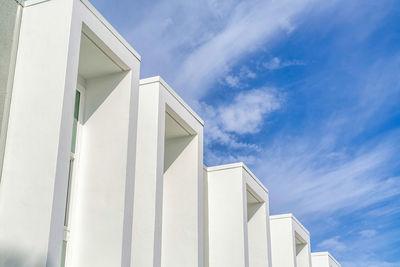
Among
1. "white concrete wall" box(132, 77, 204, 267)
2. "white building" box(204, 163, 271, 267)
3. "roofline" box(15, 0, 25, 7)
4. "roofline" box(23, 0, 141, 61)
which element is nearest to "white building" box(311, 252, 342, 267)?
"white building" box(204, 163, 271, 267)

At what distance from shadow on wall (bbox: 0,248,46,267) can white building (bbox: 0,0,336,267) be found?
0.04 ft

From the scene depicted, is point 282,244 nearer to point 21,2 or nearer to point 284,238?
point 284,238

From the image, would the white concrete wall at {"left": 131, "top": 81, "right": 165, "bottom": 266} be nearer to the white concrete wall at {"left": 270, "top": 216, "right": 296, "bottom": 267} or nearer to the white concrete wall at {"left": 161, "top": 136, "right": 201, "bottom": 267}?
the white concrete wall at {"left": 161, "top": 136, "right": 201, "bottom": 267}

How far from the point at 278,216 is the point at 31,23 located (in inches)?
424

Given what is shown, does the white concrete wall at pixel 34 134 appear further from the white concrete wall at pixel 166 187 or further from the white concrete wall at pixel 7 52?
the white concrete wall at pixel 166 187

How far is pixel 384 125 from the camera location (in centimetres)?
4219

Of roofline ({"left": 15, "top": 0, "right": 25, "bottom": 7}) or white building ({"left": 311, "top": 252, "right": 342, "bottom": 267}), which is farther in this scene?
white building ({"left": 311, "top": 252, "right": 342, "bottom": 267})

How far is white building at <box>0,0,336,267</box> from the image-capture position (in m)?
7.35

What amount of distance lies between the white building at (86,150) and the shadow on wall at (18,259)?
13 mm

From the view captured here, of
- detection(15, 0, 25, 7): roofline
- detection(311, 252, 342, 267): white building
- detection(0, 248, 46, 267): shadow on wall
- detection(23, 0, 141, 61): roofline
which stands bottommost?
detection(0, 248, 46, 267): shadow on wall

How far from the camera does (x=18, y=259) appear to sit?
699 centimetres

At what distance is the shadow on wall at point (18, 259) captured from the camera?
272 inches

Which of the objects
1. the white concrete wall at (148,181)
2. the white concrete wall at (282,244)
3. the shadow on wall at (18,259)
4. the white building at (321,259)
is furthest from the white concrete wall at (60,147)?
the white building at (321,259)

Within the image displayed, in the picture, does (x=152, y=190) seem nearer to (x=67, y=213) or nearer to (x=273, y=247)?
(x=67, y=213)
